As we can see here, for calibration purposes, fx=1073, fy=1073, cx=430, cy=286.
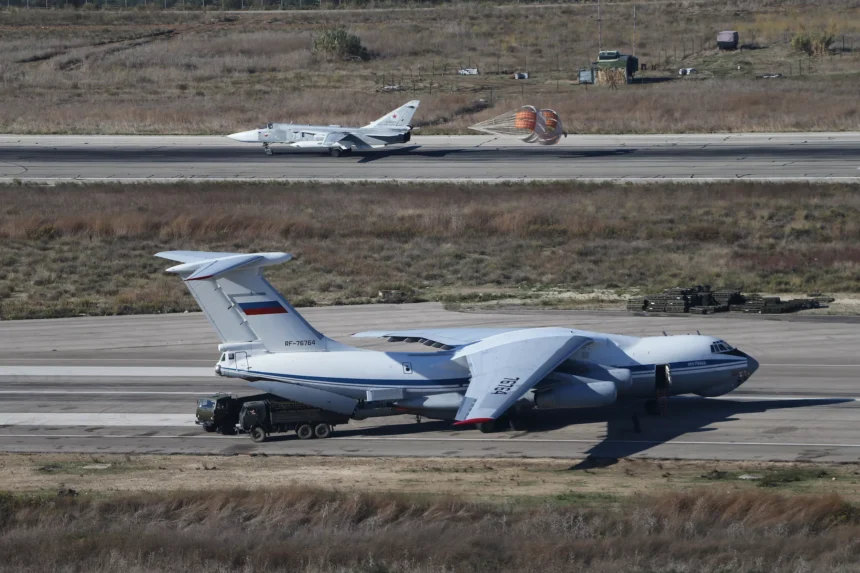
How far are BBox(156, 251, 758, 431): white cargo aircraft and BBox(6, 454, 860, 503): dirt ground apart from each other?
2.07 m

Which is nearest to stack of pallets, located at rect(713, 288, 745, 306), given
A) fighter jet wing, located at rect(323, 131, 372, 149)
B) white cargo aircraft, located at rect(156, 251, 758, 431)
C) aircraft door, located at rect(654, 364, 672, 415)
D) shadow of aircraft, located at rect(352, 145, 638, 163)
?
white cargo aircraft, located at rect(156, 251, 758, 431)

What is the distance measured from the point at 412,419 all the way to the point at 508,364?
5.07 metres

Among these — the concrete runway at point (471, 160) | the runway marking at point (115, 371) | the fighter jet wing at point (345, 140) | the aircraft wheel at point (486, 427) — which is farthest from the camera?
the fighter jet wing at point (345, 140)

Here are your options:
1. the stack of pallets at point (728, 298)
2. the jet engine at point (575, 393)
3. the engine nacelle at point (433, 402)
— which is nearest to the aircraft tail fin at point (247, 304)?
the engine nacelle at point (433, 402)

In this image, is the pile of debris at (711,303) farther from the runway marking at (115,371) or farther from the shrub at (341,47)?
the shrub at (341,47)

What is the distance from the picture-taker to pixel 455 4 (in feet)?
552

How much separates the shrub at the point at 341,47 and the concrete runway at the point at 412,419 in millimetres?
Answer: 87861

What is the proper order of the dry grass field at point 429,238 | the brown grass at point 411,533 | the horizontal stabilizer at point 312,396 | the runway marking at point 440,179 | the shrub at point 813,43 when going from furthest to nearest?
the shrub at point 813,43 < the runway marking at point 440,179 < the dry grass field at point 429,238 < the horizontal stabilizer at point 312,396 < the brown grass at point 411,533

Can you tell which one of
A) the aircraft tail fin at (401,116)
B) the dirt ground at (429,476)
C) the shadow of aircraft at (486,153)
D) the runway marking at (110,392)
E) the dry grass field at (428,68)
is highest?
the dry grass field at (428,68)

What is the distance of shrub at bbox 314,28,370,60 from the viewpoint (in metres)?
128

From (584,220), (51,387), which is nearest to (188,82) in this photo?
(584,220)

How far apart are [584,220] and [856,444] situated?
113 ft

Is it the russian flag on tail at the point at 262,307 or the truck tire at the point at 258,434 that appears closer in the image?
the russian flag on tail at the point at 262,307

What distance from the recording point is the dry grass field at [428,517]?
18.2 metres
